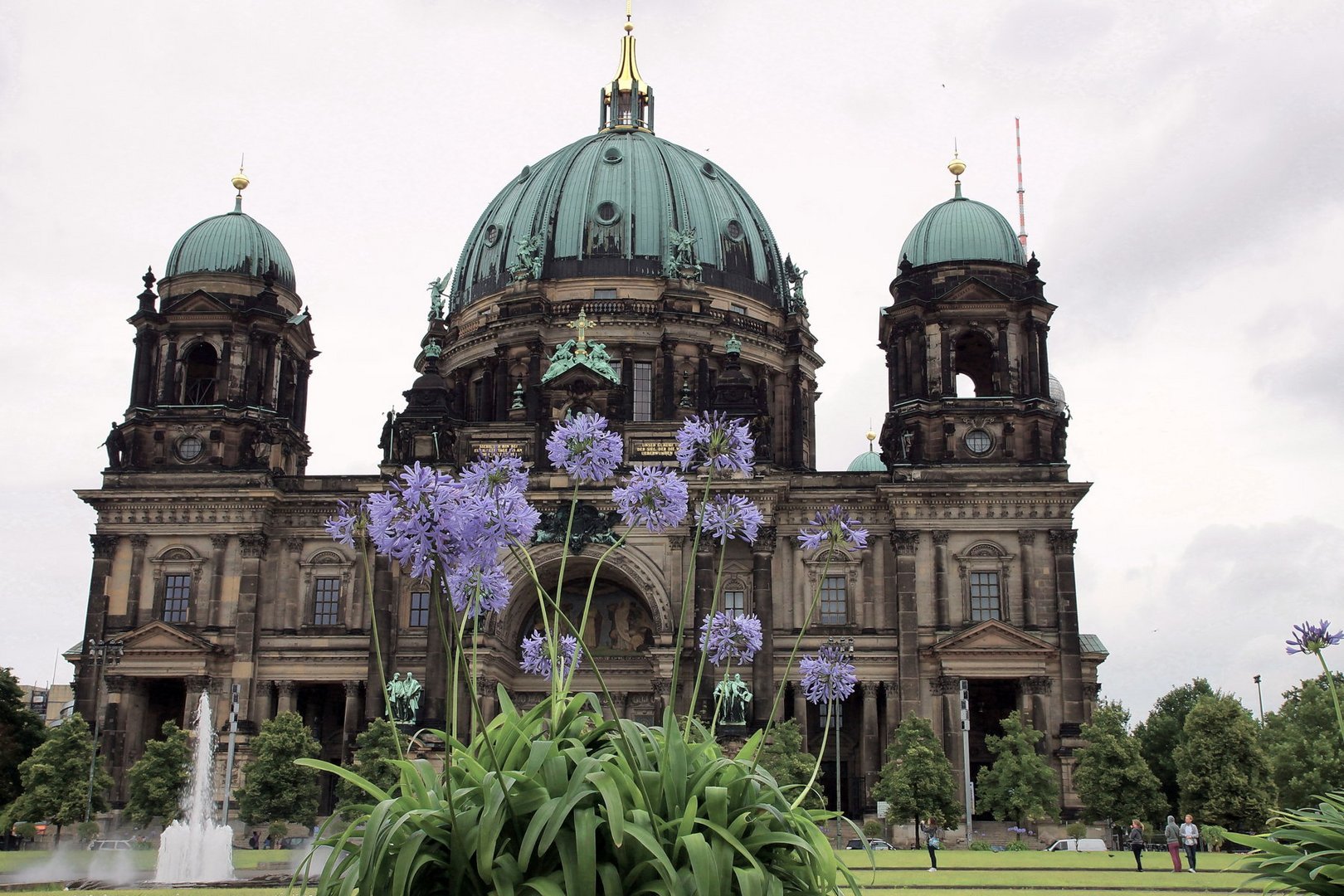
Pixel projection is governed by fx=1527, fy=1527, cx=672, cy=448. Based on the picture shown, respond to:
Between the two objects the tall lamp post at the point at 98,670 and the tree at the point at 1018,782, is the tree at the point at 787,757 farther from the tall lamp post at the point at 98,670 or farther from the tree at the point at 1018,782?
the tall lamp post at the point at 98,670

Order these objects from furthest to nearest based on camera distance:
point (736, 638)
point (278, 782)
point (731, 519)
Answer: point (278, 782)
point (736, 638)
point (731, 519)

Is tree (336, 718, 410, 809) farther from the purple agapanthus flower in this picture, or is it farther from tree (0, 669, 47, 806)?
the purple agapanthus flower

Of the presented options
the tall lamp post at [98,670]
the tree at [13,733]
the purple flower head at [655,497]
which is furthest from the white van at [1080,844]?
the tree at [13,733]

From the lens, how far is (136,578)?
66188 mm

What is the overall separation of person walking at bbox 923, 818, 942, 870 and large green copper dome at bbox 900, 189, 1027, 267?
84.9 ft

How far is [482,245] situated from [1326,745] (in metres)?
48.2

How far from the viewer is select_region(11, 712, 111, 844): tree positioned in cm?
5894

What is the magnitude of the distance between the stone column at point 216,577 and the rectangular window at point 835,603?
26.0 metres

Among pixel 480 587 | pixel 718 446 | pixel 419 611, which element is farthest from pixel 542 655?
pixel 419 611

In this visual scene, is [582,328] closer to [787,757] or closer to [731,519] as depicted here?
[787,757]

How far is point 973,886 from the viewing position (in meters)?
31.1

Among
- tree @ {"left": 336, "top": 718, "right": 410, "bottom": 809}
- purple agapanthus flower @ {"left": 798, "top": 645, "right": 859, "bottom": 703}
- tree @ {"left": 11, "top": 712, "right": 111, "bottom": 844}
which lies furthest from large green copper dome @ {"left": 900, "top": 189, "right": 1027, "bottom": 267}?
purple agapanthus flower @ {"left": 798, "top": 645, "right": 859, "bottom": 703}

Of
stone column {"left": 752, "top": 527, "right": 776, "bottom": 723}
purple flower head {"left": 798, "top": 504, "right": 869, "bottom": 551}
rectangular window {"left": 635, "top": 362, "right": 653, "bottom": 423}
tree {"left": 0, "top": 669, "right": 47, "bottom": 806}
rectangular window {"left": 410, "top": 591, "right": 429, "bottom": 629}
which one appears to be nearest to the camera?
purple flower head {"left": 798, "top": 504, "right": 869, "bottom": 551}

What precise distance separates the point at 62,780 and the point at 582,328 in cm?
2982
